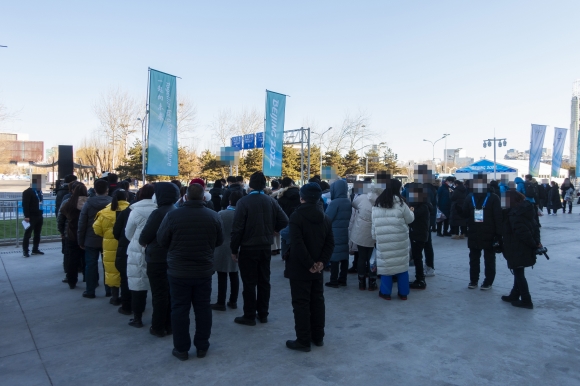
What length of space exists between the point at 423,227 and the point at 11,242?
10.5 m

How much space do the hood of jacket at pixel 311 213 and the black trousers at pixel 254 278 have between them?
96 centimetres

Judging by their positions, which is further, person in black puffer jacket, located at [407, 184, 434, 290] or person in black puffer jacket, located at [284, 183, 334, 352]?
person in black puffer jacket, located at [407, 184, 434, 290]

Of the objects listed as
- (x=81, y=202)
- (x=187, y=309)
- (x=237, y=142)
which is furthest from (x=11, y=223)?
(x=237, y=142)

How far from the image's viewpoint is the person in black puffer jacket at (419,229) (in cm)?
682

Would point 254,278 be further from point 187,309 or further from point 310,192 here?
point 310,192

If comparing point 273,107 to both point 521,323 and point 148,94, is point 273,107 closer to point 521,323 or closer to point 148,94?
point 148,94

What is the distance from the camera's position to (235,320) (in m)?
5.17

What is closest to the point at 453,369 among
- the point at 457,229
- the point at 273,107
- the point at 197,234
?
the point at 197,234

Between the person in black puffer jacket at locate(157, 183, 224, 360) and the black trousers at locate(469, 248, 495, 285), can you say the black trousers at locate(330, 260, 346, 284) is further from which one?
the person in black puffer jacket at locate(157, 183, 224, 360)

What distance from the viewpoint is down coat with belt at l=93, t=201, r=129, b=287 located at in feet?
18.7

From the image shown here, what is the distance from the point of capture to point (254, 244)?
5031 mm

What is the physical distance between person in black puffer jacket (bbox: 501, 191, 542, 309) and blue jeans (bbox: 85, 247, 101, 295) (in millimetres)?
6079

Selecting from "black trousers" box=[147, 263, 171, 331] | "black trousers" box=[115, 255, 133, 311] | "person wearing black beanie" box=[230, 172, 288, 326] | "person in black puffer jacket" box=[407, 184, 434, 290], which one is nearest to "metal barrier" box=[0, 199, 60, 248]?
"black trousers" box=[115, 255, 133, 311]

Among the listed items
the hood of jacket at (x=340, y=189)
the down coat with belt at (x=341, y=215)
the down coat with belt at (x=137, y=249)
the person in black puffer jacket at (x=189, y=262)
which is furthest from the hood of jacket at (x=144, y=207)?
the hood of jacket at (x=340, y=189)
